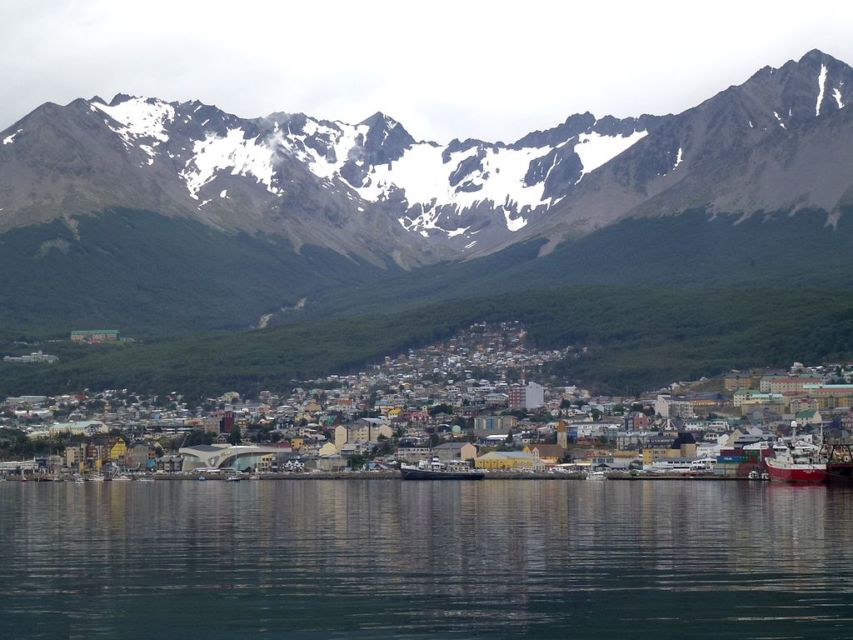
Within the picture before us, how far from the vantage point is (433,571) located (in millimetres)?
39312

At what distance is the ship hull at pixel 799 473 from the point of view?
90.9 m

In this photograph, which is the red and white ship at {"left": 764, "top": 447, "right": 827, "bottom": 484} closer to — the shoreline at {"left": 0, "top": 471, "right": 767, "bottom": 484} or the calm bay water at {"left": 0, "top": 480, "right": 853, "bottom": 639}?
the shoreline at {"left": 0, "top": 471, "right": 767, "bottom": 484}

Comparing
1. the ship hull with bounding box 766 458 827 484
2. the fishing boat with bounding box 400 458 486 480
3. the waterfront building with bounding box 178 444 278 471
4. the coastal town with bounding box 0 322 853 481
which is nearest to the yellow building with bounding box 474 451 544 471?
the coastal town with bounding box 0 322 853 481

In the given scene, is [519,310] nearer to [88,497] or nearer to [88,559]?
[88,497]

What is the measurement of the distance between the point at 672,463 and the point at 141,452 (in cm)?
4372

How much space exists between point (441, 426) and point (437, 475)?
116ft

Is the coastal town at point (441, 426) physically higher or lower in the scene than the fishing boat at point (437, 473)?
higher

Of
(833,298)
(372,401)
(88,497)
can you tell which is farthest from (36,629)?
(833,298)

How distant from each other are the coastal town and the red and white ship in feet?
14.5

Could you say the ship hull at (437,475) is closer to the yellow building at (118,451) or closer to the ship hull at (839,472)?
the ship hull at (839,472)

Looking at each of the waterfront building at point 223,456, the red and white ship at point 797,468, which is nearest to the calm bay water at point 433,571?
the red and white ship at point 797,468

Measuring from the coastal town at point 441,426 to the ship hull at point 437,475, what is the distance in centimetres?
228

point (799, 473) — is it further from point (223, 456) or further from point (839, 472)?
point (223, 456)

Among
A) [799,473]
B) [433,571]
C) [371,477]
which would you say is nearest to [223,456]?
[371,477]
